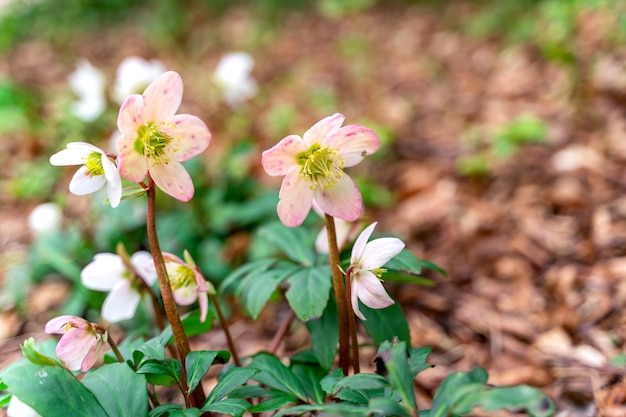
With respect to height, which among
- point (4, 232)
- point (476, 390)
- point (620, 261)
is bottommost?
point (620, 261)

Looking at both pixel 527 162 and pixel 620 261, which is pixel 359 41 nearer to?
pixel 527 162

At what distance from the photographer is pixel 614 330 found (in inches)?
58.9

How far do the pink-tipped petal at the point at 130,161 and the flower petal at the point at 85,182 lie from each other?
83 mm

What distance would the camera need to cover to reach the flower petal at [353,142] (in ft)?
3.26

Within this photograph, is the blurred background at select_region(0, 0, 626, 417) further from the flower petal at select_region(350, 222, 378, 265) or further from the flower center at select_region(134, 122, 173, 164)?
the flower center at select_region(134, 122, 173, 164)

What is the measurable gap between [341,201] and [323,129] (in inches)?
5.7

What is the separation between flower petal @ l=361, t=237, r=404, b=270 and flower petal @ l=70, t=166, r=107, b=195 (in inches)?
19.9

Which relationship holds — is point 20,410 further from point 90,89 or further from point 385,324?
point 90,89

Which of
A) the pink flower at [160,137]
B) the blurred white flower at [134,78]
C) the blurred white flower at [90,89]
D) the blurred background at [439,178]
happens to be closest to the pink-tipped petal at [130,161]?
the pink flower at [160,137]

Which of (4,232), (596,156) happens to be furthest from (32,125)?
(596,156)

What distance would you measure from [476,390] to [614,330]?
0.95 meters

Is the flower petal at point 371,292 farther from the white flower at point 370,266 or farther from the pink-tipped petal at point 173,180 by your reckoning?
the pink-tipped petal at point 173,180

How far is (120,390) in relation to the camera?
95 cm

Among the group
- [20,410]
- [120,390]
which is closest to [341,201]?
[120,390]
